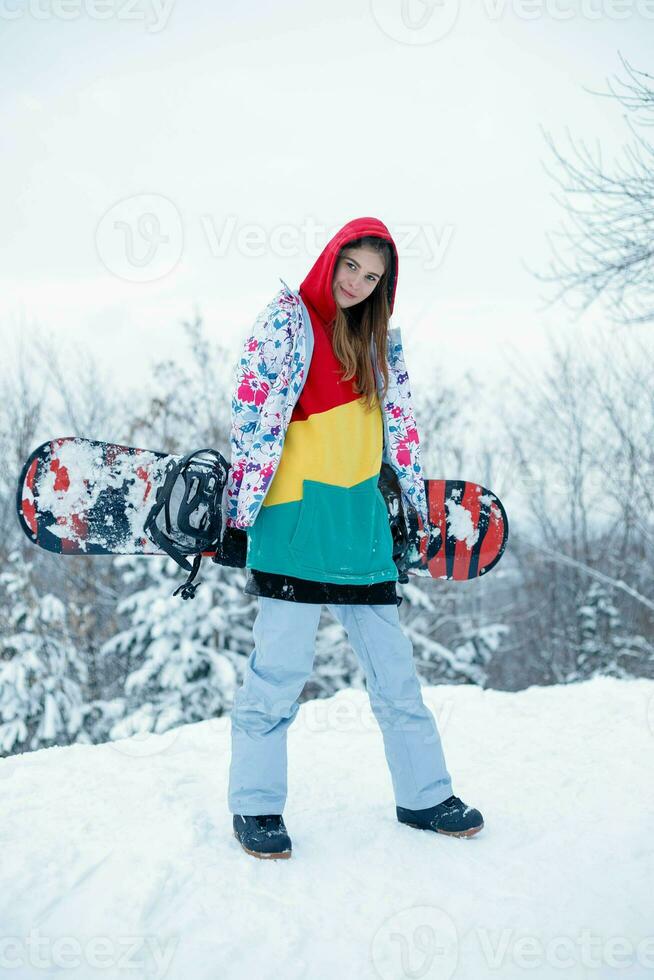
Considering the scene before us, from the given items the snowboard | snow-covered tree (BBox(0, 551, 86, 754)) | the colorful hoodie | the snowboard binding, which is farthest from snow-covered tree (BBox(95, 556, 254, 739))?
the colorful hoodie

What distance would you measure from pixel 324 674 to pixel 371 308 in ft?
32.4

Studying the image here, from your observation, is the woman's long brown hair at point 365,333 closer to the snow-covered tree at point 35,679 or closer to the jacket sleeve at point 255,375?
the jacket sleeve at point 255,375

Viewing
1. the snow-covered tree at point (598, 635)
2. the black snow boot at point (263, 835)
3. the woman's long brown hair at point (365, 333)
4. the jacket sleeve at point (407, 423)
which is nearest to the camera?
Result: the black snow boot at point (263, 835)

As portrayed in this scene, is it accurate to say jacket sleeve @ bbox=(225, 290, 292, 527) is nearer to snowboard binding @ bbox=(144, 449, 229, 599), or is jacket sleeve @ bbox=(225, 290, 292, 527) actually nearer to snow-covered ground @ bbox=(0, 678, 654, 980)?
snowboard binding @ bbox=(144, 449, 229, 599)

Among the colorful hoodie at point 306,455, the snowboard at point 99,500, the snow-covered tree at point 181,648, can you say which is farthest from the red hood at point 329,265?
the snow-covered tree at point 181,648

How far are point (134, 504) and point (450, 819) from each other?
140cm

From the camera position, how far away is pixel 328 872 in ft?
5.51

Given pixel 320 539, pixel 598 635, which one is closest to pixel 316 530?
pixel 320 539

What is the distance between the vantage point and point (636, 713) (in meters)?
3.05

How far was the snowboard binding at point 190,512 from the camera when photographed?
2.02 meters

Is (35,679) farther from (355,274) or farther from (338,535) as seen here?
(355,274)

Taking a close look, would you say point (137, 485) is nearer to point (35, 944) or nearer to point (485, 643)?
point (35, 944)

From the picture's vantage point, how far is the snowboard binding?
2020mm

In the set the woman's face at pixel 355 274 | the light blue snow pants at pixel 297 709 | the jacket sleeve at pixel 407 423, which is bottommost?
the light blue snow pants at pixel 297 709
